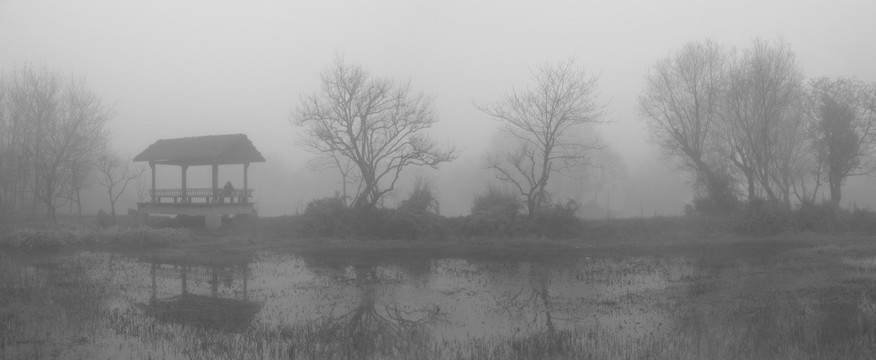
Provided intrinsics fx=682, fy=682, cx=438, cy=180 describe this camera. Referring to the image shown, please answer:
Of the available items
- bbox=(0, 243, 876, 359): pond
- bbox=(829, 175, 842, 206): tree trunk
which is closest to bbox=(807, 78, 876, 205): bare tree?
bbox=(829, 175, 842, 206): tree trunk

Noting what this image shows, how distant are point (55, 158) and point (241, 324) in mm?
33715

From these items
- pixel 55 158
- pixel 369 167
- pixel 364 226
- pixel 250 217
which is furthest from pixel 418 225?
pixel 55 158

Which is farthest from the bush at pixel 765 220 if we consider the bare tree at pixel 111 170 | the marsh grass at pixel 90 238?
the bare tree at pixel 111 170

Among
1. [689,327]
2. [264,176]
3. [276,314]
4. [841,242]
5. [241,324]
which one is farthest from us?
[264,176]

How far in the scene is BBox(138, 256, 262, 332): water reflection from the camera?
12.3m

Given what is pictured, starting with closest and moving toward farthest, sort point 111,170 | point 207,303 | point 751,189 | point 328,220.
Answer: point 207,303 < point 328,220 < point 751,189 < point 111,170

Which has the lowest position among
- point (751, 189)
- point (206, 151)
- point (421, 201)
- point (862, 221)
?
point (862, 221)

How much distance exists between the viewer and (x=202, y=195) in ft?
115

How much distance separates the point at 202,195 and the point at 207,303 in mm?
22215

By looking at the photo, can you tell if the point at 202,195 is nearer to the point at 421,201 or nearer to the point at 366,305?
the point at 421,201

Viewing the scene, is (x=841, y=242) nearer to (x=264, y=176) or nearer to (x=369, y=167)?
(x=369, y=167)

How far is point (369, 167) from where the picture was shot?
34.9 metres

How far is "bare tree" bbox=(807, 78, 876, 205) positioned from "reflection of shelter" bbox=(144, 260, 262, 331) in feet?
106

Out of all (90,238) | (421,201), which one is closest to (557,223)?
(421,201)
